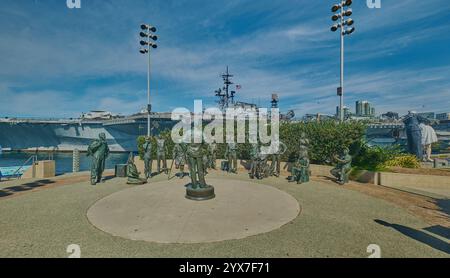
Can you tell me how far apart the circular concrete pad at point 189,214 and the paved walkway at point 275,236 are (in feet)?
0.94

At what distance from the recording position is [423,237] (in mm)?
5379

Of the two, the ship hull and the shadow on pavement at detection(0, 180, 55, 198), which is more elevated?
the ship hull

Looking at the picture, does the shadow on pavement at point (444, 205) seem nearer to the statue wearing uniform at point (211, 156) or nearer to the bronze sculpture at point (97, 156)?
the statue wearing uniform at point (211, 156)

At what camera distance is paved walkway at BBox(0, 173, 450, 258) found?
465 centimetres

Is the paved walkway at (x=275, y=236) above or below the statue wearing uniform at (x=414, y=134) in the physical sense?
below

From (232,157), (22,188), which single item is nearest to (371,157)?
(232,157)

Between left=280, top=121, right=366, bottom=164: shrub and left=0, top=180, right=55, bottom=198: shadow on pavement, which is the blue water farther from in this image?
left=280, top=121, right=366, bottom=164: shrub

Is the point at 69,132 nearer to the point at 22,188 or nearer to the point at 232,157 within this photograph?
the point at 22,188

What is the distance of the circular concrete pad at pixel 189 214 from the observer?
217 inches

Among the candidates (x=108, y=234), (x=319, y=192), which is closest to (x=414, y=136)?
(x=319, y=192)

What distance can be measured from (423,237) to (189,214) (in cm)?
632

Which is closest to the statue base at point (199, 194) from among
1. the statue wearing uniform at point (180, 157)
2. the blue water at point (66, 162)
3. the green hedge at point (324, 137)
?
the statue wearing uniform at point (180, 157)

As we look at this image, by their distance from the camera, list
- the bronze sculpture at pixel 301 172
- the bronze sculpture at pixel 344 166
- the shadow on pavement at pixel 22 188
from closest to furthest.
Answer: the shadow on pavement at pixel 22 188, the bronze sculpture at pixel 344 166, the bronze sculpture at pixel 301 172

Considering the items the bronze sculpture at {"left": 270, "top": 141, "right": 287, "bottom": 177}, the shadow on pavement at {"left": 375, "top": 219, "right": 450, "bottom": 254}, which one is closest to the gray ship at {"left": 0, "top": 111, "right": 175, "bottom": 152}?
the bronze sculpture at {"left": 270, "top": 141, "right": 287, "bottom": 177}
